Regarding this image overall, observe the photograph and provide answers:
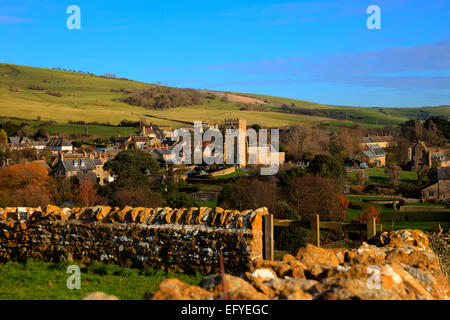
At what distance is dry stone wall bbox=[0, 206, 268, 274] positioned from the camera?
8.36 m

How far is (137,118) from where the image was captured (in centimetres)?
15275

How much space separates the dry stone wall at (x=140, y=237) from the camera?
27.4 ft

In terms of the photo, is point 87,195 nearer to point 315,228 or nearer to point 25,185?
point 25,185

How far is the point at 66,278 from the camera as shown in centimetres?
845

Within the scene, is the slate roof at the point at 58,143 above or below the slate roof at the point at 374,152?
above

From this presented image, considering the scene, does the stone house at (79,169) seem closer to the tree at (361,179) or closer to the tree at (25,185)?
the tree at (25,185)

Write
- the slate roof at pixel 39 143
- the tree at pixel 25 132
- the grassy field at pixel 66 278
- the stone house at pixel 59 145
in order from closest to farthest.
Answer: the grassy field at pixel 66 278 < the stone house at pixel 59 145 < the slate roof at pixel 39 143 < the tree at pixel 25 132

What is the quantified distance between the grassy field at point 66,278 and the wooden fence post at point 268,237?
124cm

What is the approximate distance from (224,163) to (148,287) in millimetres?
86647

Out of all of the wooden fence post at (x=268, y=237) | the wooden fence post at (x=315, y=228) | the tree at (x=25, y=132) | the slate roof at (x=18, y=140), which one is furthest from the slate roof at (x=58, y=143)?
the wooden fence post at (x=268, y=237)

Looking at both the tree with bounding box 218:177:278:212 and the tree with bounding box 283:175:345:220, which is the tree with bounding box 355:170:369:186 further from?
the tree with bounding box 218:177:278:212

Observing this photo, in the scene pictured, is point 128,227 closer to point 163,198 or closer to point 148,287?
point 148,287

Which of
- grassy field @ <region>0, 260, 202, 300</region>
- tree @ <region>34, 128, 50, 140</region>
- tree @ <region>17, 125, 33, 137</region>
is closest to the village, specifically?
tree @ <region>34, 128, 50, 140</region>
